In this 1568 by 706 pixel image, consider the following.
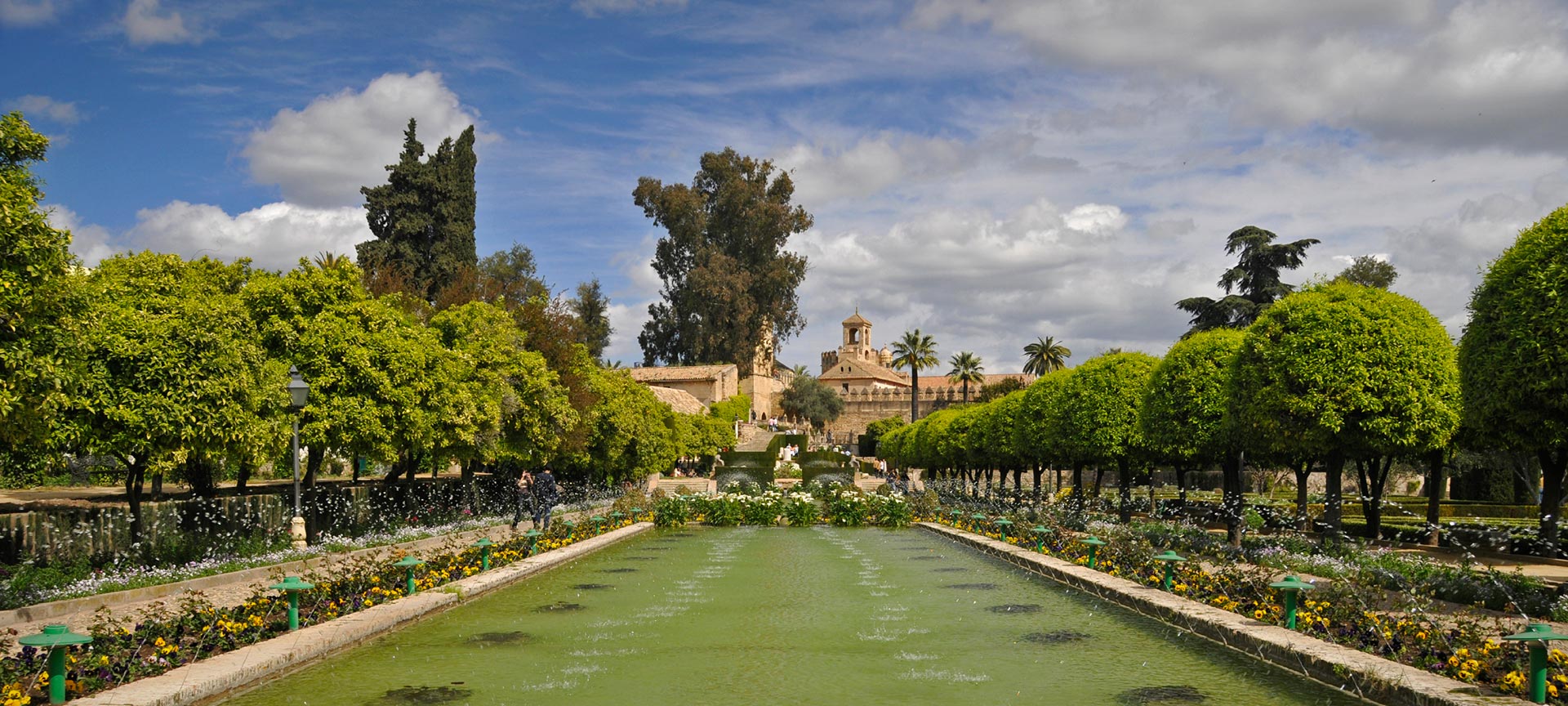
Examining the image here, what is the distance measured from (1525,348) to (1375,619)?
5252 mm

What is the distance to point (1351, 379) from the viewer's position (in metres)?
15.1

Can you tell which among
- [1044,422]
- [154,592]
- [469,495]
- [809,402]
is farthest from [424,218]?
[809,402]

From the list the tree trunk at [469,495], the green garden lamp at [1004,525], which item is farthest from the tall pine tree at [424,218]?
the green garden lamp at [1004,525]

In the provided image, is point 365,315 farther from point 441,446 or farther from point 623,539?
point 623,539

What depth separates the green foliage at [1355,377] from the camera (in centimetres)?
1512

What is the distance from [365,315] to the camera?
19734 millimetres

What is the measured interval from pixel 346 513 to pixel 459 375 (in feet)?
13.9

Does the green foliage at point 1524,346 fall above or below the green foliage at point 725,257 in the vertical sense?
below

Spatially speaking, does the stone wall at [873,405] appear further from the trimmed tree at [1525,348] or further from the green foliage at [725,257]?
the trimmed tree at [1525,348]

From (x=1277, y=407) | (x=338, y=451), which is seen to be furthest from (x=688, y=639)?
(x=338, y=451)

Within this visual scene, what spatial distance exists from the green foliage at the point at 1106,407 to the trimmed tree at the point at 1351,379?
6.21m

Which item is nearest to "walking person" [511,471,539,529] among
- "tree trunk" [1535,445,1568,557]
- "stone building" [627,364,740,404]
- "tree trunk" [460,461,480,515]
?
"tree trunk" [460,461,480,515]

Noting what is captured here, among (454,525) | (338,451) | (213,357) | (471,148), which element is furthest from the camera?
(471,148)

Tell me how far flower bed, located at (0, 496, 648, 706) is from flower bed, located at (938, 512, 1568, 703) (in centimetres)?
775
